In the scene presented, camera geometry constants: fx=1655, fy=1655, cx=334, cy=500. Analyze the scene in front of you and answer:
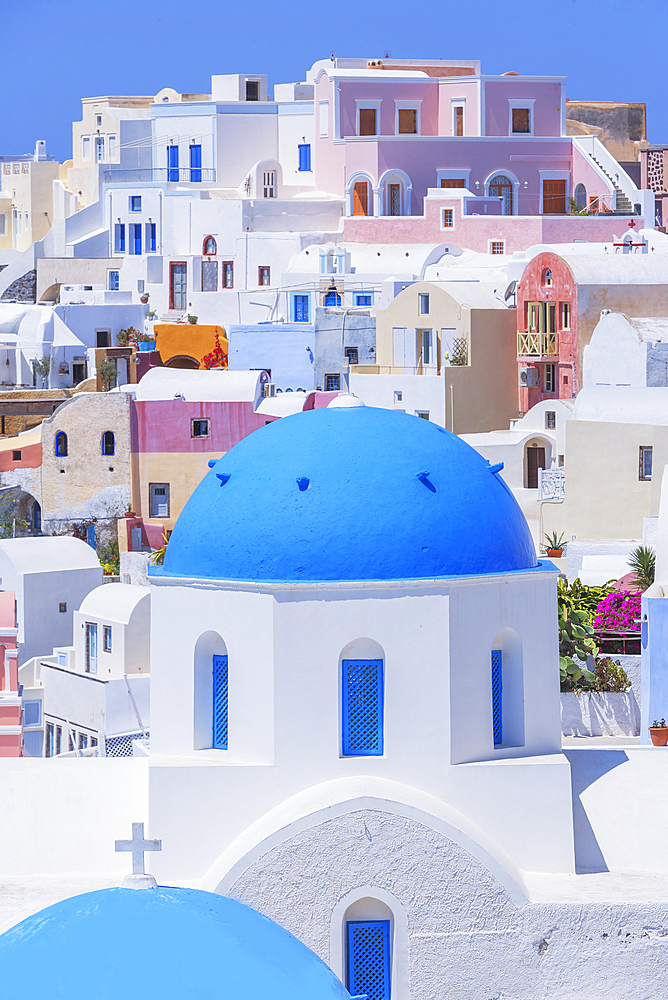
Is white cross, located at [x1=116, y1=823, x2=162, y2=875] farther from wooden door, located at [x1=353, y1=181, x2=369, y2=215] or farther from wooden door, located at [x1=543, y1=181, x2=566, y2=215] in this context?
wooden door, located at [x1=543, y1=181, x2=566, y2=215]

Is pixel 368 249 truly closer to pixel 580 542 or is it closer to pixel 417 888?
pixel 580 542

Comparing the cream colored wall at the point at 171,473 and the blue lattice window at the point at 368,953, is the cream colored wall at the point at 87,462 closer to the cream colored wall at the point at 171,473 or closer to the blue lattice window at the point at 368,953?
the cream colored wall at the point at 171,473

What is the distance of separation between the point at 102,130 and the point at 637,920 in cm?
4568

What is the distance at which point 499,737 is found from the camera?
10656 mm

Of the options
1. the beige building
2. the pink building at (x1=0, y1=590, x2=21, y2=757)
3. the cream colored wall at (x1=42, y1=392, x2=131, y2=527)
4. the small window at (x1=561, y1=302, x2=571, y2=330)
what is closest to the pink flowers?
the pink building at (x1=0, y1=590, x2=21, y2=757)

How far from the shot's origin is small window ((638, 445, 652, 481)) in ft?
79.2

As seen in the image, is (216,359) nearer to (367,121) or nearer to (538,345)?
(538,345)

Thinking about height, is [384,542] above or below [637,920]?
above

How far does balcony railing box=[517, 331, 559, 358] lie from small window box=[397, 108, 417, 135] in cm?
1651

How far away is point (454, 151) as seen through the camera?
45.5 m

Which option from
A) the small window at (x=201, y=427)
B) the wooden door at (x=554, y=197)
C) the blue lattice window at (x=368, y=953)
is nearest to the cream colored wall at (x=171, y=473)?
the small window at (x=201, y=427)

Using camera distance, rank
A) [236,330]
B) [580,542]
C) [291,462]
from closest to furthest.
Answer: [291,462]
[580,542]
[236,330]

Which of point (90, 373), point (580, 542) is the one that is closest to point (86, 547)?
point (580, 542)

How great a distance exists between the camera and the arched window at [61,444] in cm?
3166
